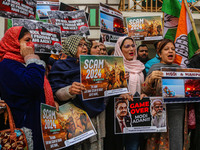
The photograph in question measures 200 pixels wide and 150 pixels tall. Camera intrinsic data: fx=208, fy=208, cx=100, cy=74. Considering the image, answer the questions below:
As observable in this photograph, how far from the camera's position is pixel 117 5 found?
9.49m

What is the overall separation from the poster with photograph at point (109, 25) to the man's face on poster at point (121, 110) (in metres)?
1.56

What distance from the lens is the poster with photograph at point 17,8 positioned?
282 cm

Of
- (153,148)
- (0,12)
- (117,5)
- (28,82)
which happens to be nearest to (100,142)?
(153,148)

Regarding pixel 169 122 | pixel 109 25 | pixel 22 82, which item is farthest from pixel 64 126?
pixel 109 25

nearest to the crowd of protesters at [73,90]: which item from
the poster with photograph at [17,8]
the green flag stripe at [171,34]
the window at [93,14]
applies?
the poster with photograph at [17,8]

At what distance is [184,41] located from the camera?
319 centimetres

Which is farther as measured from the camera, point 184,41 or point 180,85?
point 184,41

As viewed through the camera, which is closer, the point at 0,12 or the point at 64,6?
the point at 0,12

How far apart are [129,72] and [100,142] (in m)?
→ 0.98

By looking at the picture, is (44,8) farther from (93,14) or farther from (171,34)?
(93,14)

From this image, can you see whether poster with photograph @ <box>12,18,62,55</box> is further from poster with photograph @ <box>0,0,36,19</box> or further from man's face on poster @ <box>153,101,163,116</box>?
man's face on poster @ <box>153,101,163,116</box>

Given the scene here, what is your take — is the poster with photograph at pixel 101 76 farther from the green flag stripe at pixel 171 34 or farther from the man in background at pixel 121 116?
the green flag stripe at pixel 171 34

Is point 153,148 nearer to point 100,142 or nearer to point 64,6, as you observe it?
point 100,142

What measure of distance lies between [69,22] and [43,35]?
0.95 m
